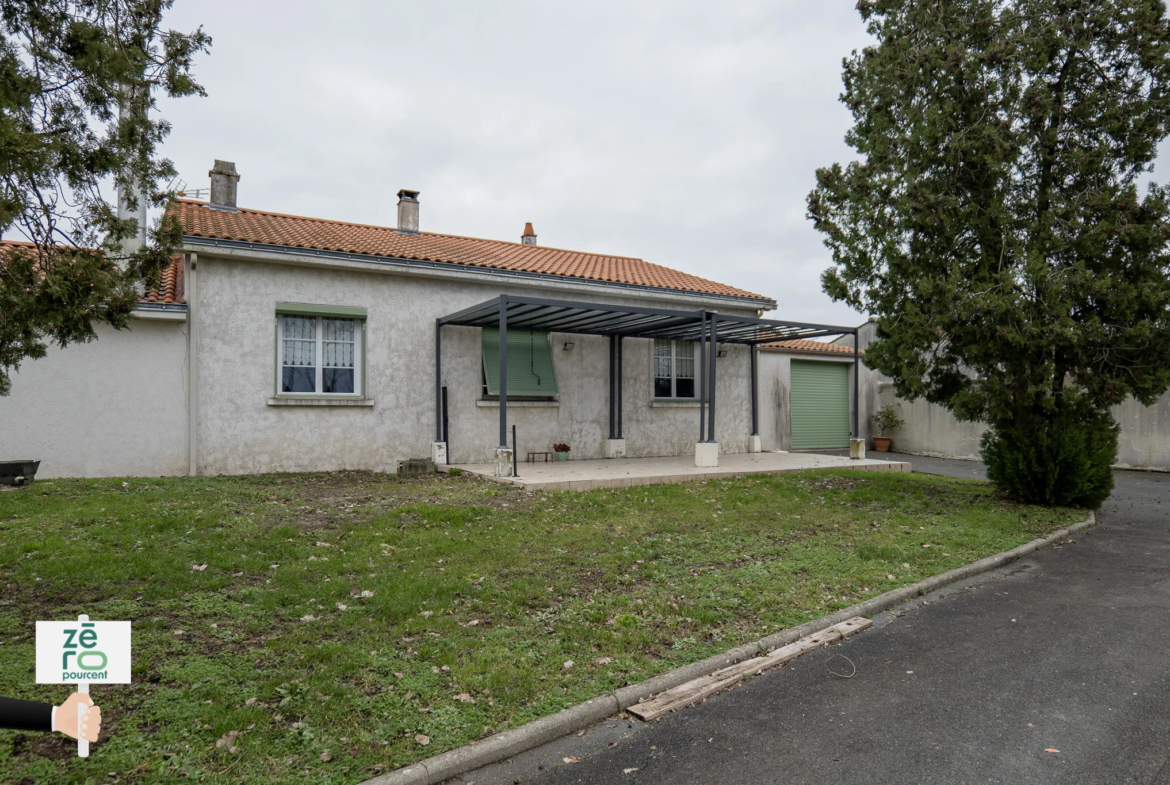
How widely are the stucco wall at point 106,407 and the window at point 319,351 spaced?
1.61 m

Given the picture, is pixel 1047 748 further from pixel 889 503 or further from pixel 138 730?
pixel 889 503

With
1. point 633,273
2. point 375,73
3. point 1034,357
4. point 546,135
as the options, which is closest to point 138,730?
point 1034,357

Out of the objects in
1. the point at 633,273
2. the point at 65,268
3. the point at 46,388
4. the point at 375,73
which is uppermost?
the point at 375,73

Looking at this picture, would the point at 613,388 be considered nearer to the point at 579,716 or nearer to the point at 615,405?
the point at 615,405

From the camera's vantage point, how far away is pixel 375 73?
1288 cm

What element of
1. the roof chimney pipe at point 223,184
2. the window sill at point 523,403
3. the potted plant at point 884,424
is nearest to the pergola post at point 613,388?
the window sill at point 523,403

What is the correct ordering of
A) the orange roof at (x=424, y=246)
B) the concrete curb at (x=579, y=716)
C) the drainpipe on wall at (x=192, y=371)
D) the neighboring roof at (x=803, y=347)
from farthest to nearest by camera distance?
the neighboring roof at (x=803, y=347) < the orange roof at (x=424, y=246) < the drainpipe on wall at (x=192, y=371) < the concrete curb at (x=579, y=716)

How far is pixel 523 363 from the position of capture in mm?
14211

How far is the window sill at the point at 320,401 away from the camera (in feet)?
39.2

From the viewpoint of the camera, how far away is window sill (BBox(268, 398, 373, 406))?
39.2ft

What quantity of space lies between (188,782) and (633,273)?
15.4 m

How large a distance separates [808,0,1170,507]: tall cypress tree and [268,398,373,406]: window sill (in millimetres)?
8748

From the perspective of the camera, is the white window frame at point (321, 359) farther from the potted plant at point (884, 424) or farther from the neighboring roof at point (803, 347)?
the potted plant at point (884, 424)

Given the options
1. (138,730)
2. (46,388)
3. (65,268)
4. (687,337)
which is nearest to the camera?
(138,730)
